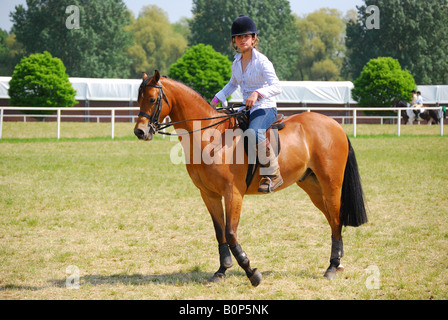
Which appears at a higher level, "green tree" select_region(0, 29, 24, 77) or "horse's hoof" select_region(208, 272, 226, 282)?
"green tree" select_region(0, 29, 24, 77)

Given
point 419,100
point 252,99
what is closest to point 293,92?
point 419,100

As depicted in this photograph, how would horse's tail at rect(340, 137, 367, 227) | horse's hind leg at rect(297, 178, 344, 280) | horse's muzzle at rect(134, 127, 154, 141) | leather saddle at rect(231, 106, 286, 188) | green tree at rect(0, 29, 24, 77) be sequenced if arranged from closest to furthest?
horse's muzzle at rect(134, 127, 154, 141) → leather saddle at rect(231, 106, 286, 188) → horse's hind leg at rect(297, 178, 344, 280) → horse's tail at rect(340, 137, 367, 227) → green tree at rect(0, 29, 24, 77)

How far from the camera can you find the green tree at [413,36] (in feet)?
170

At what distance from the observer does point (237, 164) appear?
5141 millimetres

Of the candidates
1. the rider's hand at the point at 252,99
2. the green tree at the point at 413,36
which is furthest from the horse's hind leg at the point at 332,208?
the green tree at the point at 413,36

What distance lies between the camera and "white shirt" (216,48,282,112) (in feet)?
16.9

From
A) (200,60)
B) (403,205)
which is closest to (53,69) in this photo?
(200,60)

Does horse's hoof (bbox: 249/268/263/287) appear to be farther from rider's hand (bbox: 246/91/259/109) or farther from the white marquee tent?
the white marquee tent

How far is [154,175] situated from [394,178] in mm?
5964

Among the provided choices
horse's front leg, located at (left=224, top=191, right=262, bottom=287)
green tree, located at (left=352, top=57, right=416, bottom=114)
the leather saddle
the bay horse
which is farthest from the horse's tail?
green tree, located at (left=352, top=57, right=416, bottom=114)

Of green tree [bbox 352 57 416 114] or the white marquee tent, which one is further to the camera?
the white marquee tent

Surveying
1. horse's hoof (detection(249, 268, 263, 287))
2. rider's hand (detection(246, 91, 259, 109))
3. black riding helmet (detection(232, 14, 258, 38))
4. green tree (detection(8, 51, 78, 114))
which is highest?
green tree (detection(8, 51, 78, 114))

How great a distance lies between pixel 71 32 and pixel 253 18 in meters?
20.6

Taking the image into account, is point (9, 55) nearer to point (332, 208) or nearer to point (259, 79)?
point (259, 79)
